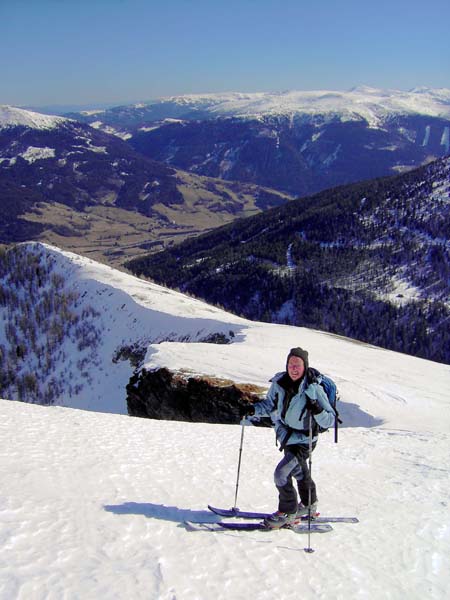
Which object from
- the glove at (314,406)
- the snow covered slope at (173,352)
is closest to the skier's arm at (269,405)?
the glove at (314,406)

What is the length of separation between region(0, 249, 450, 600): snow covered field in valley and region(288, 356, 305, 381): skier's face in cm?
418

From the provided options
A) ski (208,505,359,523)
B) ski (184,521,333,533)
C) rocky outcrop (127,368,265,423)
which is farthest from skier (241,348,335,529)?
rocky outcrop (127,368,265,423)

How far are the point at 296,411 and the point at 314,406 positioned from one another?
521mm

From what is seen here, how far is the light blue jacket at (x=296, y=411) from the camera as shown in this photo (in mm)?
11828

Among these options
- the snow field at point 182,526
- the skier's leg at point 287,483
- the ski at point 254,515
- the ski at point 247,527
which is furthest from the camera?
the ski at point 254,515

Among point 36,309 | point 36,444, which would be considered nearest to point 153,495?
point 36,444

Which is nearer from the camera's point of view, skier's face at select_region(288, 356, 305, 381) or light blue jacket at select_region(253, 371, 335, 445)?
skier's face at select_region(288, 356, 305, 381)

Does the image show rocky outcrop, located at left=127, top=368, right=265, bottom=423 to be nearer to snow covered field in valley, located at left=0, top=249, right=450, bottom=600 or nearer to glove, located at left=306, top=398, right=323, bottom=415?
snow covered field in valley, located at left=0, top=249, right=450, bottom=600

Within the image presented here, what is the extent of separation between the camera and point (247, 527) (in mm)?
12258

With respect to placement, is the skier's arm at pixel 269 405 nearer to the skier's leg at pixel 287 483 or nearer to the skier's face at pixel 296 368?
the skier's face at pixel 296 368

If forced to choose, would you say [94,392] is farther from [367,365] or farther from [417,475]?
[417,475]

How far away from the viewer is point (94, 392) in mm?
75250

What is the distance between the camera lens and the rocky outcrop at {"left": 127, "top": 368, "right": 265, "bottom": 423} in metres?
37.7

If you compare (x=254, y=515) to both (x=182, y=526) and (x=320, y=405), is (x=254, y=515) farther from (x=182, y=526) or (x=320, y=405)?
(x=320, y=405)
